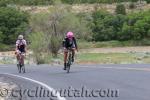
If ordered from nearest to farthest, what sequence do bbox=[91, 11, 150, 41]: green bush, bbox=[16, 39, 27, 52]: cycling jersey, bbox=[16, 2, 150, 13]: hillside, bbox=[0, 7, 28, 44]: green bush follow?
bbox=[16, 39, 27, 52]: cycling jersey, bbox=[91, 11, 150, 41]: green bush, bbox=[0, 7, 28, 44]: green bush, bbox=[16, 2, 150, 13]: hillside

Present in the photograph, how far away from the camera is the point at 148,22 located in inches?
3861

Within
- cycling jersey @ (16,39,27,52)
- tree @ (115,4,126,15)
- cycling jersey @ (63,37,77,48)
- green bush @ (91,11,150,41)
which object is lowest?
green bush @ (91,11,150,41)

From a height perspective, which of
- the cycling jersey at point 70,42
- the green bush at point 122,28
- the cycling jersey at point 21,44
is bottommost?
the green bush at point 122,28

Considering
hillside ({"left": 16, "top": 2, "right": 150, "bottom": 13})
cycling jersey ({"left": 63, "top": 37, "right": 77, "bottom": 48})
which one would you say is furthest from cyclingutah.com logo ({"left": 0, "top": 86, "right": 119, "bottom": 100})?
hillside ({"left": 16, "top": 2, "right": 150, "bottom": 13})

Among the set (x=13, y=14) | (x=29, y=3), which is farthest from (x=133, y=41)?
(x=29, y=3)

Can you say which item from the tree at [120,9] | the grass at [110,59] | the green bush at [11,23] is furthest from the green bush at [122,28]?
the grass at [110,59]

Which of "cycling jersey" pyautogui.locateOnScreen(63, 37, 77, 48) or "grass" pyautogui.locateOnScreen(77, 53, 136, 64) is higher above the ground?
"cycling jersey" pyautogui.locateOnScreen(63, 37, 77, 48)

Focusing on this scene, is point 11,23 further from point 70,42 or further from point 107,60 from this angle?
point 70,42

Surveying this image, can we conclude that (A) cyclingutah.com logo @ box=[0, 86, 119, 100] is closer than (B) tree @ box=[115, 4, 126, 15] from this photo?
Yes

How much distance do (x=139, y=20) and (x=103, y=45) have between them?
845 cm

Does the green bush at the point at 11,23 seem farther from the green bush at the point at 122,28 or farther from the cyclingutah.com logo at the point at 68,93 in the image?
the cyclingutah.com logo at the point at 68,93

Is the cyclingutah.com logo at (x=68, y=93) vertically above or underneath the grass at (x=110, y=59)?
above

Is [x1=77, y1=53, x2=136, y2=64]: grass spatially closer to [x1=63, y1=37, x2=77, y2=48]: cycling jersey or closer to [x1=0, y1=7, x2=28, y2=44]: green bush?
[x1=63, y1=37, x2=77, y2=48]: cycling jersey

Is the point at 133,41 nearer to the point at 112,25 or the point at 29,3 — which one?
the point at 112,25
